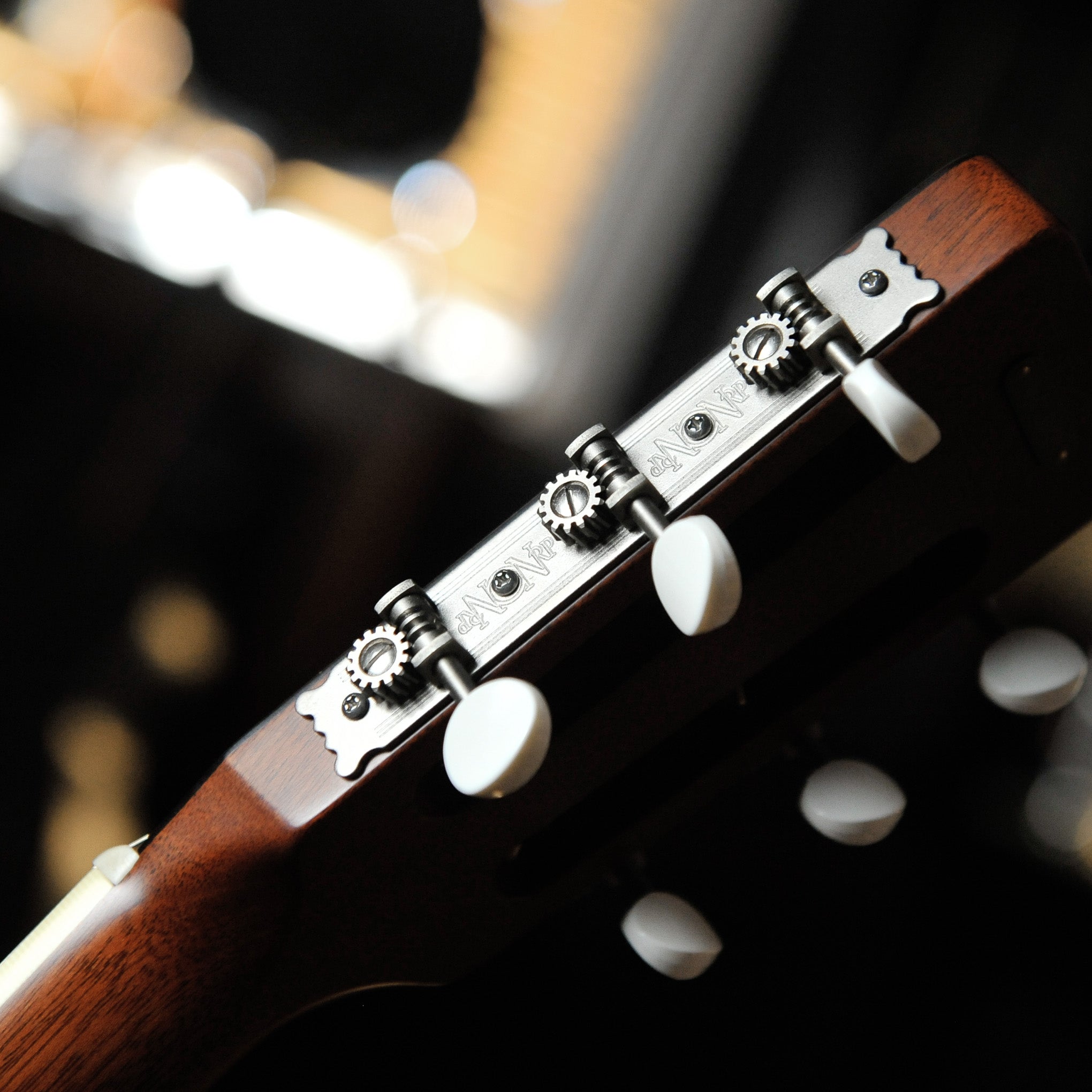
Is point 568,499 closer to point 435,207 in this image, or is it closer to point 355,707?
point 355,707

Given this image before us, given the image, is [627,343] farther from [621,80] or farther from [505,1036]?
[505,1036]

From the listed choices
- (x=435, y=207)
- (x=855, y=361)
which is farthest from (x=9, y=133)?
(x=855, y=361)

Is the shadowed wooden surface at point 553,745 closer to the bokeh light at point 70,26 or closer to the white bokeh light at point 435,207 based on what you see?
the white bokeh light at point 435,207

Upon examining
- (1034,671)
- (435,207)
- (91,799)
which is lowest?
(1034,671)

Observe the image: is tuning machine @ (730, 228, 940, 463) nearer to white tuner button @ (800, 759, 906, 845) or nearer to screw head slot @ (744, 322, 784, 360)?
screw head slot @ (744, 322, 784, 360)

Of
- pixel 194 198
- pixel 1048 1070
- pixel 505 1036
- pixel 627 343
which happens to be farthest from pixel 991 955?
pixel 194 198
